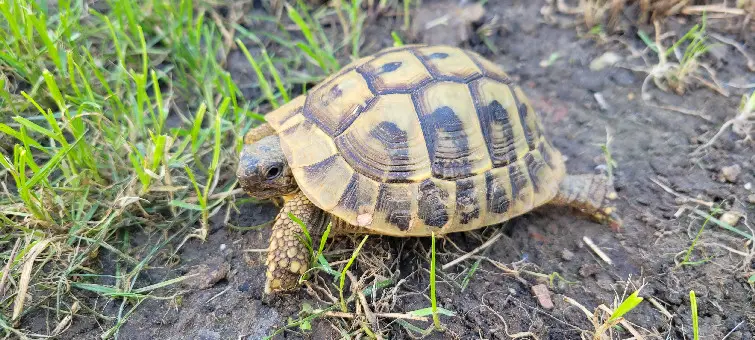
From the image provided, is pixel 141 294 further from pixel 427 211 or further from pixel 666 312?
pixel 666 312

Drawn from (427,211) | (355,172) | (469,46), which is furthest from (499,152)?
(469,46)

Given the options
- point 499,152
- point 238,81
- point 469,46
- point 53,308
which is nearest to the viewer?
point 53,308

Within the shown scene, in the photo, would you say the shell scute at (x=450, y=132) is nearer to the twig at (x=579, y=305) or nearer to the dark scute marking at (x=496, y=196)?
the dark scute marking at (x=496, y=196)

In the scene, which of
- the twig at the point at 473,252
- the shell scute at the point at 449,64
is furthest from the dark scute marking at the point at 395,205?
the shell scute at the point at 449,64

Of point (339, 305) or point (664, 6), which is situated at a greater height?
point (664, 6)

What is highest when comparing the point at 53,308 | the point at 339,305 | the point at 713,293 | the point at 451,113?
the point at 451,113

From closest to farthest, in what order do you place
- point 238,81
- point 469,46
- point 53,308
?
point 53,308
point 238,81
point 469,46
